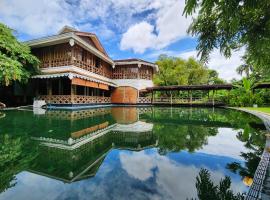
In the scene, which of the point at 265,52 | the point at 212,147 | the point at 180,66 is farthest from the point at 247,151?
the point at 180,66

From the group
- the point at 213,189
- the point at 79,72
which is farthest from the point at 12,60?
the point at 213,189

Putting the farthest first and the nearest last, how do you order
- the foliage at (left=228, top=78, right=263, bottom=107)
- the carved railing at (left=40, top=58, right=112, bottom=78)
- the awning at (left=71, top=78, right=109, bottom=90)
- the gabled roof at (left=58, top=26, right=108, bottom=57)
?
the foliage at (left=228, top=78, right=263, bottom=107) < the gabled roof at (left=58, top=26, right=108, bottom=57) < the carved railing at (left=40, top=58, right=112, bottom=78) < the awning at (left=71, top=78, right=109, bottom=90)

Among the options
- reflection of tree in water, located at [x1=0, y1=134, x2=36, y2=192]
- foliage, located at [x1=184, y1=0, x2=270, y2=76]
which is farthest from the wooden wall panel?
foliage, located at [x1=184, y1=0, x2=270, y2=76]

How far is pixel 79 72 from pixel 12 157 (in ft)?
48.3

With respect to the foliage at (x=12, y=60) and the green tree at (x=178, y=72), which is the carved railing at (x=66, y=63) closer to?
the foliage at (x=12, y=60)

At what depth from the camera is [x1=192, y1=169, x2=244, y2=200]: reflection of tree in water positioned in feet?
7.52

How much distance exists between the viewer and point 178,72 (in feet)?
103

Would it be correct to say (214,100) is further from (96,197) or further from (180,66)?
(96,197)

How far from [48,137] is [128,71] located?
2213cm

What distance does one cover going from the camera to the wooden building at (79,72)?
16656mm

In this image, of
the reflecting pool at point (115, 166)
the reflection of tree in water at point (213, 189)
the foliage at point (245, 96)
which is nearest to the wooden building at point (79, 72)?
the reflecting pool at point (115, 166)

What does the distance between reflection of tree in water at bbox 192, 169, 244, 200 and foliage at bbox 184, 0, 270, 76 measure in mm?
2316

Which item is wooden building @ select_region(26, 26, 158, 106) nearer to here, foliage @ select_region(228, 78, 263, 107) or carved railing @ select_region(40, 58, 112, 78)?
carved railing @ select_region(40, 58, 112, 78)

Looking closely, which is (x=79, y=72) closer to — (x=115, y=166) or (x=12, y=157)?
(x=12, y=157)
